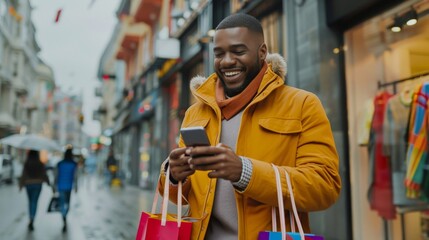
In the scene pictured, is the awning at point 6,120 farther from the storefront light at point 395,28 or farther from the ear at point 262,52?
the ear at point 262,52

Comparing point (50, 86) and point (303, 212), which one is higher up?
point (50, 86)

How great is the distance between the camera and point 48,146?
33.9 ft

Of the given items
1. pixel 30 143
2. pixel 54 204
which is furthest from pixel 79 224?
pixel 30 143

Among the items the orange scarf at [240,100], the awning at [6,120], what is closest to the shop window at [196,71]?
the orange scarf at [240,100]

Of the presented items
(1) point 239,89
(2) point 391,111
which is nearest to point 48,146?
(2) point 391,111

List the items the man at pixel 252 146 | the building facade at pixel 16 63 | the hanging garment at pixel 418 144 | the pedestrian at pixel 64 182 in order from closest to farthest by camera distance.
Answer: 1. the man at pixel 252 146
2. the hanging garment at pixel 418 144
3. the pedestrian at pixel 64 182
4. the building facade at pixel 16 63

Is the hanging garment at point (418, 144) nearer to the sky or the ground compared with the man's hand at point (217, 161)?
nearer to the sky

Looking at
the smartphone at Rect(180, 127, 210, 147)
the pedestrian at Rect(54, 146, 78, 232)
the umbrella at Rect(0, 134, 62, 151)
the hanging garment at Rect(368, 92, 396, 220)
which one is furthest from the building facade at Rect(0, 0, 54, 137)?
the smartphone at Rect(180, 127, 210, 147)

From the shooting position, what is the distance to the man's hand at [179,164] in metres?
1.51

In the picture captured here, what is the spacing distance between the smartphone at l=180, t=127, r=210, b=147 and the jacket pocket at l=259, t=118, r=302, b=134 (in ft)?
1.07

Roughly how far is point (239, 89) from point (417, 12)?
405 centimetres

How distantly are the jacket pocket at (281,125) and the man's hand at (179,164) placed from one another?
329 mm

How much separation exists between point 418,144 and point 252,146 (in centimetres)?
363

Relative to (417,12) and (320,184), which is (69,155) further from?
(320,184)
